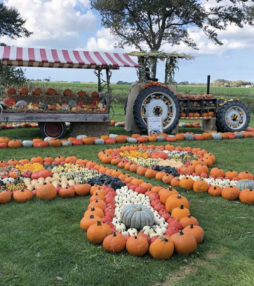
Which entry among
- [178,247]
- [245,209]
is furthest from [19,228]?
[245,209]

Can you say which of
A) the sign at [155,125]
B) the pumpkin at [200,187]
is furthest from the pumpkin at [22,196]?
the sign at [155,125]

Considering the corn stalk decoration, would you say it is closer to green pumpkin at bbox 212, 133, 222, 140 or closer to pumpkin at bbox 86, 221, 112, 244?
green pumpkin at bbox 212, 133, 222, 140

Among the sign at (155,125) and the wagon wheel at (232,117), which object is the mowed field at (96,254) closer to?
the sign at (155,125)

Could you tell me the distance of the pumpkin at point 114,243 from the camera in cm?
373

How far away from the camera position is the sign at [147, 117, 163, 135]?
11.2 m

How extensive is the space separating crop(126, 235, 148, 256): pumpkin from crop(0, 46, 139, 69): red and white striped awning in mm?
7449

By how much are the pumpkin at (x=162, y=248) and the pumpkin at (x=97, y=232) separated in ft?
1.88

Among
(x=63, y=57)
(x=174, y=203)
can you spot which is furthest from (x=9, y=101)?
(x=174, y=203)

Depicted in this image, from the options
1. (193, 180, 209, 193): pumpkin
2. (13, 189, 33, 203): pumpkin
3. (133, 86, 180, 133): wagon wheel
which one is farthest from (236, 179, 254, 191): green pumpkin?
(133, 86, 180, 133): wagon wheel

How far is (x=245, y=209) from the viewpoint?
16.5 ft

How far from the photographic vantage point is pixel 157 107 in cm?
1150

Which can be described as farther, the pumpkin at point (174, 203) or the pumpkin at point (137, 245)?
the pumpkin at point (174, 203)

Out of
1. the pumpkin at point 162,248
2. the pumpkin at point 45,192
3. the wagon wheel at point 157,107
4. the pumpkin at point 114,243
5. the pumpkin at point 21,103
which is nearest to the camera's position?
the pumpkin at point 162,248

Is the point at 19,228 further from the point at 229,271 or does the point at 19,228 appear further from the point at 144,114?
the point at 144,114
